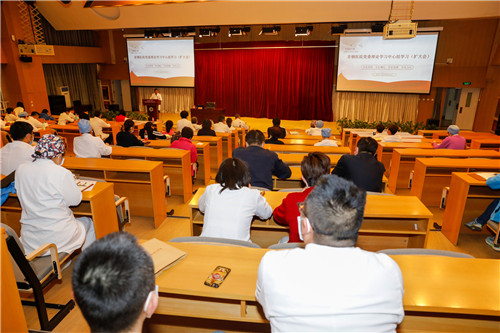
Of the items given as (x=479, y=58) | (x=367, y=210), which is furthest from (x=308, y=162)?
(x=479, y=58)

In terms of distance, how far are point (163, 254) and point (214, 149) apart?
491cm

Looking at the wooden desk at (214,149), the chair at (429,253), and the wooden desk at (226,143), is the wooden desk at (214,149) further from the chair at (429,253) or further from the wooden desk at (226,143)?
the chair at (429,253)

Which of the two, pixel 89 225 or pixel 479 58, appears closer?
pixel 89 225

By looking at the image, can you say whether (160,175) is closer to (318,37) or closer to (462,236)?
(462,236)

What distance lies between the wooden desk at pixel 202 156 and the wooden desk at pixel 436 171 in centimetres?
369

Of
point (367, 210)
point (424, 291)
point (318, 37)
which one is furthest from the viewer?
point (318, 37)

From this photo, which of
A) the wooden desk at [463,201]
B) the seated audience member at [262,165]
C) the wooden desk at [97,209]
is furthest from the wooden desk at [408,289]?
the wooden desk at [463,201]

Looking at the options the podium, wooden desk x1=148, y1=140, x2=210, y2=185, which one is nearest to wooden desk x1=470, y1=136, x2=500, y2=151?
wooden desk x1=148, y1=140, x2=210, y2=185

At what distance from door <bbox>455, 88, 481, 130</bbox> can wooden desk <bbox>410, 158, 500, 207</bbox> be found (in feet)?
29.0

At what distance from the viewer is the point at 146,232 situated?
4.12 m

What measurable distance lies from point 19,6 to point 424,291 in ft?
47.2

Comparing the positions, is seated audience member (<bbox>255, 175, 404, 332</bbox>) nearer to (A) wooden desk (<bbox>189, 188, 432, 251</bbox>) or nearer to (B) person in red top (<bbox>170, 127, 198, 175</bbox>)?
(A) wooden desk (<bbox>189, 188, 432, 251</bbox>)

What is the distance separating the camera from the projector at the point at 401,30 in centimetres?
576

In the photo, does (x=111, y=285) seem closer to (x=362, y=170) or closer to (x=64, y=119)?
(x=362, y=170)
